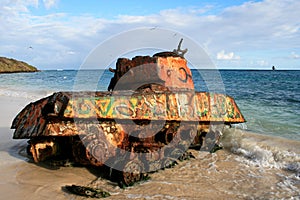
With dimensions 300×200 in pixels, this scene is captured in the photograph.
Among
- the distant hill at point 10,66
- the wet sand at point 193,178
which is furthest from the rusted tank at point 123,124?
the distant hill at point 10,66

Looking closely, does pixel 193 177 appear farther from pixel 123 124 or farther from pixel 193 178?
pixel 123 124

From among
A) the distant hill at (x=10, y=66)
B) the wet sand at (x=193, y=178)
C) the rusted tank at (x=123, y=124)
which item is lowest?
the wet sand at (x=193, y=178)

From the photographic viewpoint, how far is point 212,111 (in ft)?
13.8

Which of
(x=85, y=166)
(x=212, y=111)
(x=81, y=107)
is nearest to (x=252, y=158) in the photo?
(x=212, y=111)

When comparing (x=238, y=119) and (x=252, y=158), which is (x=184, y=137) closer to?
(x=238, y=119)

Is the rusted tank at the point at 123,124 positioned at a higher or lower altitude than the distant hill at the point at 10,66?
lower

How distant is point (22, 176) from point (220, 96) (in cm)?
304

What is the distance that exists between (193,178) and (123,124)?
122cm

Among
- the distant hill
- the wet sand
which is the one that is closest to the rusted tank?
the wet sand

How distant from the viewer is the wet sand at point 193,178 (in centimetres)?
336

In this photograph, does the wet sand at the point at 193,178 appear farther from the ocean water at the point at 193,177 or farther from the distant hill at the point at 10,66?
the distant hill at the point at 10,66

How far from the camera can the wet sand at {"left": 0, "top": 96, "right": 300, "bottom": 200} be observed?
3359mm

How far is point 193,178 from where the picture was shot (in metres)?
3.88

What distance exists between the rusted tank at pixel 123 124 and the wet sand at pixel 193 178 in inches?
8.8
